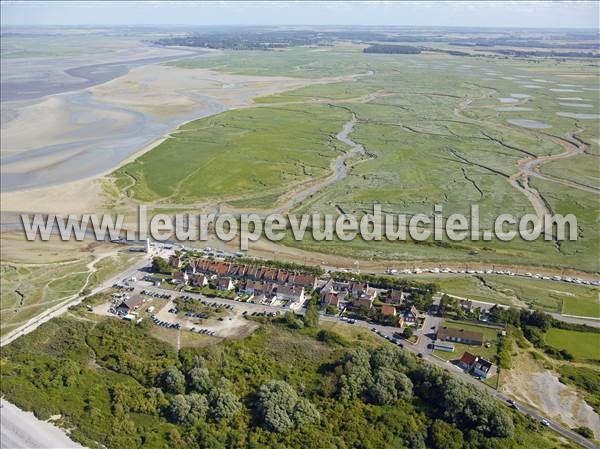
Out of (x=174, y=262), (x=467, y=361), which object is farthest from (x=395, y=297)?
(x=174, y=262)

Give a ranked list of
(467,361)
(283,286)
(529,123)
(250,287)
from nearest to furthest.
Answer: (467,361) < (283,286) < (250,287) < (529,123)

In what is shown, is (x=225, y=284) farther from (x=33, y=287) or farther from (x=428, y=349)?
(x=428, y=349)

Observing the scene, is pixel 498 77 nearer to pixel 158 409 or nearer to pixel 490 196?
pixel 490 196

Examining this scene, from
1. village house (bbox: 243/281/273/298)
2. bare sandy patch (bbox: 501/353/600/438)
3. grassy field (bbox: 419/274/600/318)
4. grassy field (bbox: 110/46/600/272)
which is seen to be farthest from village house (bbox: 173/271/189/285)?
bare sandy patch (bbox: 501/353/600/438)

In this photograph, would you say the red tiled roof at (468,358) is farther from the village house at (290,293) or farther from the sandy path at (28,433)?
the sandy path at (28,433)

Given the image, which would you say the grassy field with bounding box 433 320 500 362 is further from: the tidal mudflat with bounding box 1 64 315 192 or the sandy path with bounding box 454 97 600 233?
the tidal mudflat with bounding box 1 64 315 192

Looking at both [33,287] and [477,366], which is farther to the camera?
[33,287]
